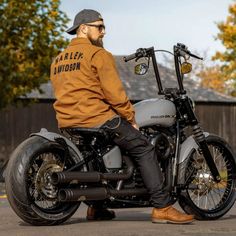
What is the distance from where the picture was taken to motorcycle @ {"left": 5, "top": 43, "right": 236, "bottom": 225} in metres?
6.99

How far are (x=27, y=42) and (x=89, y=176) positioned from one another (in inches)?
765

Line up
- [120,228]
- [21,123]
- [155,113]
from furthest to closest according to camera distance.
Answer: [21,123], [155,113], [120,228]

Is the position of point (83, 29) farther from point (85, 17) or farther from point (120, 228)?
point (120, 228)

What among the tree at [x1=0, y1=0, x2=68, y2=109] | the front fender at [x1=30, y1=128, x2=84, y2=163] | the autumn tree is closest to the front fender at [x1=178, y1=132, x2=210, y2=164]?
the front fender at [x1=30, y1=128, x2=84, y2=163]

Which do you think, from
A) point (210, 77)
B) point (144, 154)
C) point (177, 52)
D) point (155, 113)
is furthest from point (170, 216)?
point (210, 77)

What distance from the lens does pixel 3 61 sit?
25047 millimetres

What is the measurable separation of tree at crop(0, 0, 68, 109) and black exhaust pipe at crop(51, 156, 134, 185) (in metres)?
18.1

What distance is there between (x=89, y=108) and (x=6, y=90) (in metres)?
18.6

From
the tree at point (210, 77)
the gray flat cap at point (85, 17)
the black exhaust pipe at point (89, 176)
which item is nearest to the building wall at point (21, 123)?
the gray flat cap at point (85, 17)

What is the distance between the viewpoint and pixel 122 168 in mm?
7488

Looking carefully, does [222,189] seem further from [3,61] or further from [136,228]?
[3,61]

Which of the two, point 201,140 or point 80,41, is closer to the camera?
point 80,41

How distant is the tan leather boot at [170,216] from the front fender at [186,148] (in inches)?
25.8

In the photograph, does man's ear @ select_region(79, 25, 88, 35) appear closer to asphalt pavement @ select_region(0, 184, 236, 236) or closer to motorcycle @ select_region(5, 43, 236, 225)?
motorcycle @ select_region(5, 43, 236, 225)
